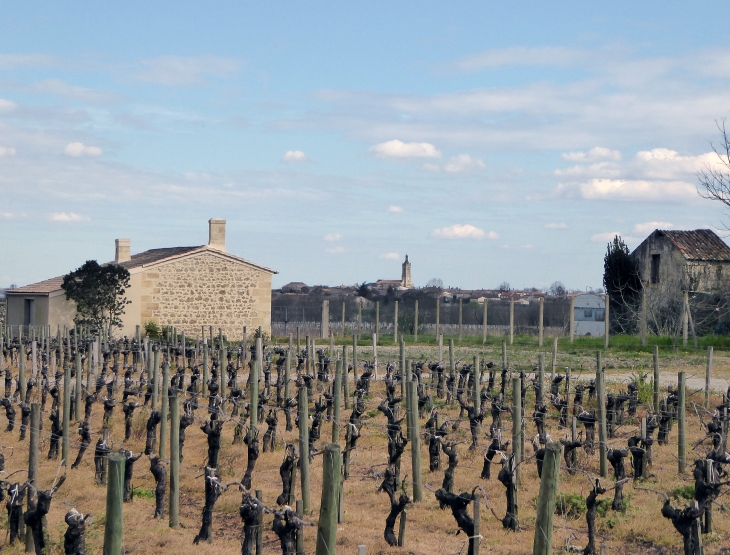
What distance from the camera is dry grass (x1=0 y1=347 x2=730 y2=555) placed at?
28.2ft

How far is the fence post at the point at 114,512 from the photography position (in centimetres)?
586

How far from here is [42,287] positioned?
112ft

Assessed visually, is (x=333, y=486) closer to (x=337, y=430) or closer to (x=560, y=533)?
(x=560, y=533)

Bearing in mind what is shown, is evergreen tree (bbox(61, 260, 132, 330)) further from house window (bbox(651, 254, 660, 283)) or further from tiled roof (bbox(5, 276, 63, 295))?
house window (bbox(651, 254, 660, 283))

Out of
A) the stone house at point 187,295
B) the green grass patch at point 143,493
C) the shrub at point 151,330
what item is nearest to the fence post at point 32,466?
the green grass patch at point 143,493

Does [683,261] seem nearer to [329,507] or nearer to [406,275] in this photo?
[329,507]

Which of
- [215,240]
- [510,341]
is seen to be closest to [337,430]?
[510,341]

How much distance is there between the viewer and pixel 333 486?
6094 millimetres

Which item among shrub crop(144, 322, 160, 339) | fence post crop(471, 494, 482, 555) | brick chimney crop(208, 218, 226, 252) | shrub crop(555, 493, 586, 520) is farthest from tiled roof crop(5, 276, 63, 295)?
fence post crop(471, 494, 482, 555)

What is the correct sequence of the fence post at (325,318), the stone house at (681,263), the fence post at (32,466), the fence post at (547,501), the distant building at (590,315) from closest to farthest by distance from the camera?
the fence post at (547,501)
the fence post at (32,466)
the stone house at (681,263)
the distant building at (590,315)
the fence post at (325,318)

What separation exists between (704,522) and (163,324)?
86.0 feet

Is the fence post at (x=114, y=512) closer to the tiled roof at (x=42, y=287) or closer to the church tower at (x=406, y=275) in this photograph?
the tiled roof at (x=42, y=287)

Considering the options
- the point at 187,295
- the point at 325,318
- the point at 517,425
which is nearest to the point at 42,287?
the point at 187,295

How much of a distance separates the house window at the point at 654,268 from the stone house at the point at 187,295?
50.9 ft
